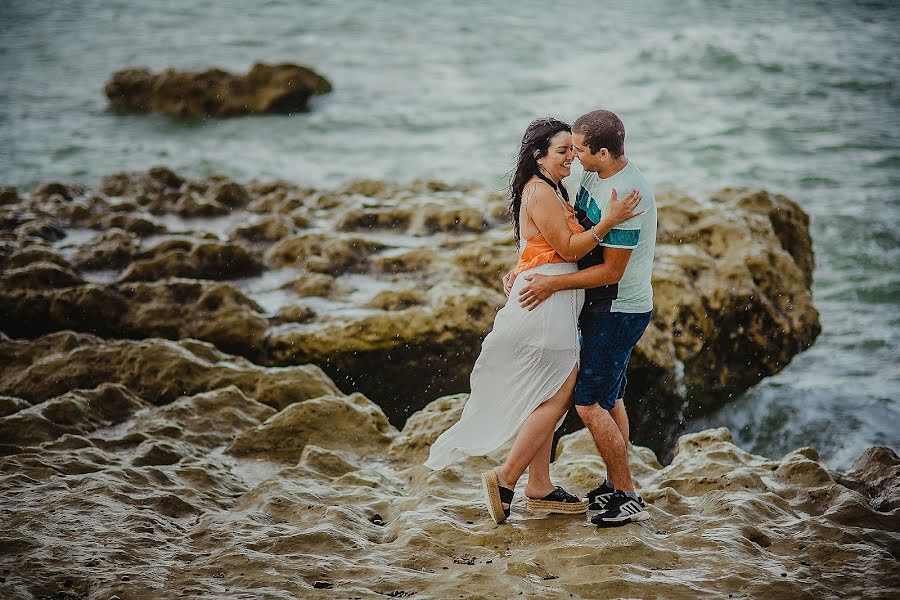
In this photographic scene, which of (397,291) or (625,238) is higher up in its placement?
(625,238)

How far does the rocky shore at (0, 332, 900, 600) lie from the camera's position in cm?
361

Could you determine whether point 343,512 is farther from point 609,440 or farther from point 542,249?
point 542,249

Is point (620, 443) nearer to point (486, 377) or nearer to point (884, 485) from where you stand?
point (486, 377)

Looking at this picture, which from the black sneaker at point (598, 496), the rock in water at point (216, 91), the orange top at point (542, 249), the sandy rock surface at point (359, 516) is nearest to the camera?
the sandy rock surface at point (359, 516)

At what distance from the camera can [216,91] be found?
20.7 metres

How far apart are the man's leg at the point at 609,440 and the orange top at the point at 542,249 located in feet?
2.31

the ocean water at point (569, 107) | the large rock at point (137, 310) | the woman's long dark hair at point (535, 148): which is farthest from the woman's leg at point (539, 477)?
the ocean water at point (569, 107)

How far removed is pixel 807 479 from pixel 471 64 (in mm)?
23137

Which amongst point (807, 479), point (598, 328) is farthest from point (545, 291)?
point (807, 479)

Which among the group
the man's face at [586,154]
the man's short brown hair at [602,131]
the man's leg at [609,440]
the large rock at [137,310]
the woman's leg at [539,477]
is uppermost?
the man's short brown hair at [602,131]

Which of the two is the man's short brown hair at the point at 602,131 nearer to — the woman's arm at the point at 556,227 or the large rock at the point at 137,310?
the woman's arm at the point at 556,227

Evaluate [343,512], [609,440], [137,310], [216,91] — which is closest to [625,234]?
[609,440]

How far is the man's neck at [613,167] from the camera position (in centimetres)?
402

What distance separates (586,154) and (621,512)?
1.66 metres
